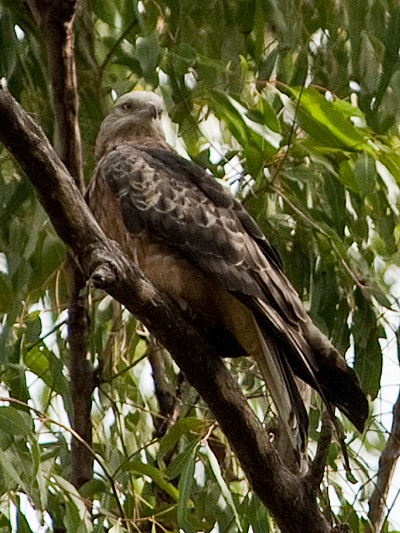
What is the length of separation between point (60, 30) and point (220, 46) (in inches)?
31.7

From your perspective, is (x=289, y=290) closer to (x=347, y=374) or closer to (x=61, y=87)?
(x=347, y=374)

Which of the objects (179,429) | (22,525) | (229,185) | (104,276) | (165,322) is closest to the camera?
(104,276)

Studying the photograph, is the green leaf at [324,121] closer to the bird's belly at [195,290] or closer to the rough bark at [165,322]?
the bird's belly at [195,290]

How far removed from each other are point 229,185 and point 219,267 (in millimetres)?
701

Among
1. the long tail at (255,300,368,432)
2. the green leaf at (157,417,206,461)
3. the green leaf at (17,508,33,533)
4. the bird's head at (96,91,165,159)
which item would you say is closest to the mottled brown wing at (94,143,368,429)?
the long tail at (255,300,368,432)

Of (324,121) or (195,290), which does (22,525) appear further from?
(324,121)

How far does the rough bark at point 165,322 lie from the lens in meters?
2.66

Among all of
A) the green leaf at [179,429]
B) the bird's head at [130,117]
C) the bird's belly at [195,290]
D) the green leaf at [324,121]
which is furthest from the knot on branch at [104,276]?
the bird's head at [130,117]

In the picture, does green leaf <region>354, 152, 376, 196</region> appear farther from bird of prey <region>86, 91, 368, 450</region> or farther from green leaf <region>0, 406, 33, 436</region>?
green leaf <region>0, 406, 33, 436</region>

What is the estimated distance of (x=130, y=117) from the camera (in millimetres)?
4090

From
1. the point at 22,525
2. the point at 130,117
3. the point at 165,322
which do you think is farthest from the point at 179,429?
the point at 130,117

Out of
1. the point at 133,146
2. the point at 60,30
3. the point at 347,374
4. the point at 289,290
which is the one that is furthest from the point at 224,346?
the point at 60,30

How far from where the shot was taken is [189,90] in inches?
148

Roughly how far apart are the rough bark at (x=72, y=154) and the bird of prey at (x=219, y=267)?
0.75ft
